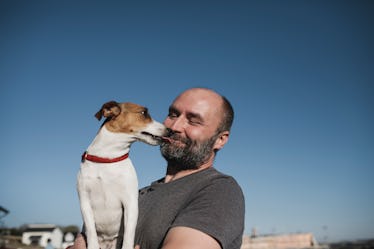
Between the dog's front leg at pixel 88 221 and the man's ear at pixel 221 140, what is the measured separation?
149cm

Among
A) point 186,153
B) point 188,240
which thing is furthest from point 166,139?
point 188,240

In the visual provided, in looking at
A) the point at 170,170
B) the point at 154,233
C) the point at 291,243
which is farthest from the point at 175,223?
the point at 291,243

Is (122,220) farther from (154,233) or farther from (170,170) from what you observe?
(170,170)

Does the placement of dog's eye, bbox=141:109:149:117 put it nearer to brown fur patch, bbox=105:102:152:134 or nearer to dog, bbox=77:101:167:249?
brown fur patch, bbox=105:102:152:134

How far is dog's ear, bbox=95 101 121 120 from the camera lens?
10.4 ft

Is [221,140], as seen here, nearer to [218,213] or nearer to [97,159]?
[218,213]

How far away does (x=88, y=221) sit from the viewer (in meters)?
2.81

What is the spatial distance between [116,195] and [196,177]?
0.76 meters

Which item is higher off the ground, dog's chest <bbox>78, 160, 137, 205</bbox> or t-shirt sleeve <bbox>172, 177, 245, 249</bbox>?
dog's chest <bbox>78, 160, 137, 205</bbox>

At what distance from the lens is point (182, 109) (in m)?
3.71

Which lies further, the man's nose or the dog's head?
the man's nose

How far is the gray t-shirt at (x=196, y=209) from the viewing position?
8.66 feet

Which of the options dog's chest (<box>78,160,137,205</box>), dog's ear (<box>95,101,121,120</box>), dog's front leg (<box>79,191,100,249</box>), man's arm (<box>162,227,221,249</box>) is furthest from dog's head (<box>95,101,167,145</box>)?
man's arm (<box>162,227,221,249</box>)

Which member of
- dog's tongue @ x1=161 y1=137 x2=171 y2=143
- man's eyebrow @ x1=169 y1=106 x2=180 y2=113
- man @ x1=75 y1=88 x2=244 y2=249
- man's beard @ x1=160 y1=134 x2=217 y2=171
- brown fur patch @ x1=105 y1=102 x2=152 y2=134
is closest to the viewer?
man @ x1=75 y1=88 x2=244 y2=249
